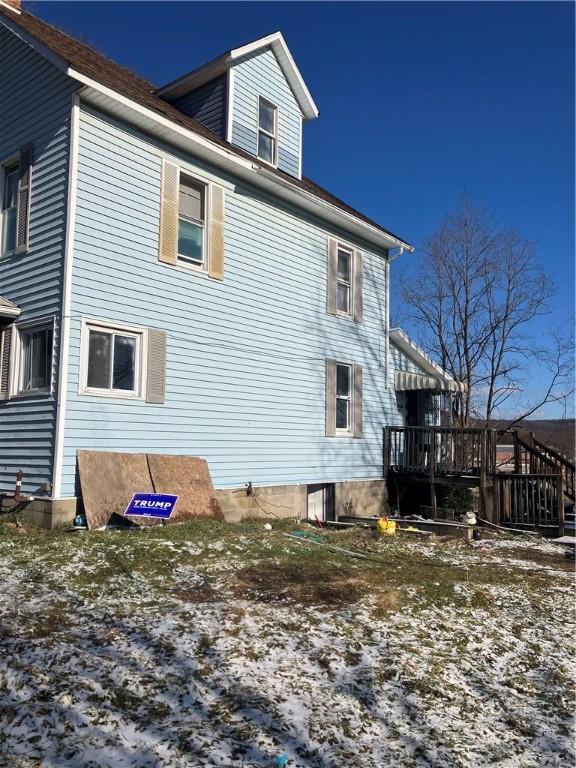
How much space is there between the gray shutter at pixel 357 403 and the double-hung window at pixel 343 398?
0.09m

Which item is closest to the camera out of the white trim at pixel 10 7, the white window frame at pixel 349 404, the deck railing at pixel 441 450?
the white trim at pixel 10 7

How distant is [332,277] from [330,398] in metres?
2.74

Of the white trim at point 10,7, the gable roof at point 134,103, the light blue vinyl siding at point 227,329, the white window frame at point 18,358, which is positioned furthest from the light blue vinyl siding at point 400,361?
the white trim at point 10,7

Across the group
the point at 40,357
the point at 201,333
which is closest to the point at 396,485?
the point at 201,333

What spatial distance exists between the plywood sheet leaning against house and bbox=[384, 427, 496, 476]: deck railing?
602 cm

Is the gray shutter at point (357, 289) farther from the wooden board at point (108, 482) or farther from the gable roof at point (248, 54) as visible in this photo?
the wooden board at point (108, 482)

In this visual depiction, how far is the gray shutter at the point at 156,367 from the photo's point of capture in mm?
10141

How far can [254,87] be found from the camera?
44.8 ft

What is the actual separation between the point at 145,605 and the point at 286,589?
136 centimetres

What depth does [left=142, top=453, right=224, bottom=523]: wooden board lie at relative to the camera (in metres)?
9.74

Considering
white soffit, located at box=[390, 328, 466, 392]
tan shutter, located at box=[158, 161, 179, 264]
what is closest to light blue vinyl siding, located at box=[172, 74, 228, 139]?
tan shutter, located at box=[158, 161, 179, 264]

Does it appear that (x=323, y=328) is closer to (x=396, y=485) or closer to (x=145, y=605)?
(x=396, y=485)

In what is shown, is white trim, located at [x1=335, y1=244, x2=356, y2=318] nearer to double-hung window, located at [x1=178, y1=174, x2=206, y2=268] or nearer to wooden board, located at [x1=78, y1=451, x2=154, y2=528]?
double-hung window, located at [x1=178, y1=174, x2=206, y2=268]

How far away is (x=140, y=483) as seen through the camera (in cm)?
949
